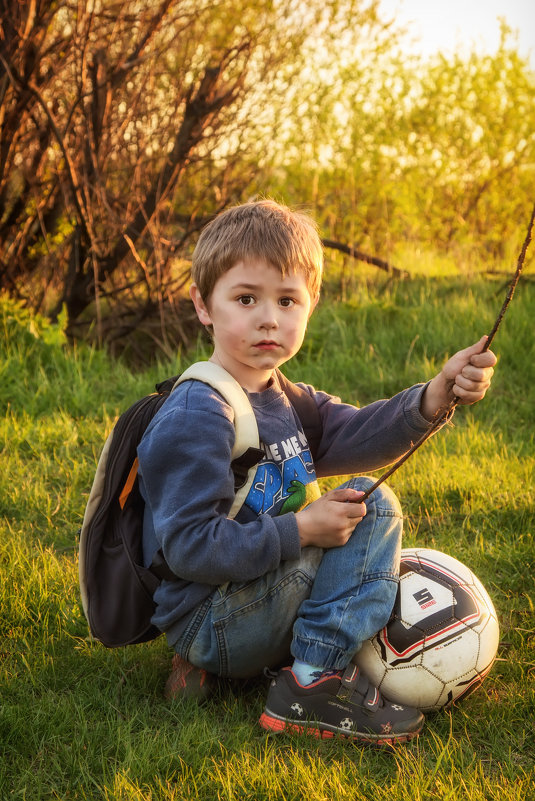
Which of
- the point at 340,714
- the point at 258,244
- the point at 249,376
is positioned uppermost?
the point at 258,244

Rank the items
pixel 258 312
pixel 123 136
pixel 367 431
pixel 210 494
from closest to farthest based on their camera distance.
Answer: pixel 210 494, pixel 258 312, pixel 367 431, pixel 123 136

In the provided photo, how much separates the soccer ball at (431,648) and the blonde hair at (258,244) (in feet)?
3.54

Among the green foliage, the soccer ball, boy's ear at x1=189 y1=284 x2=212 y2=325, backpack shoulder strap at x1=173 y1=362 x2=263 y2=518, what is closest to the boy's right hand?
backpack shoulder strap at x1=173 y1=362 x2=263 y2=518

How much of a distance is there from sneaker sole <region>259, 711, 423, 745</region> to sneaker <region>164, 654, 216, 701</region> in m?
0.28

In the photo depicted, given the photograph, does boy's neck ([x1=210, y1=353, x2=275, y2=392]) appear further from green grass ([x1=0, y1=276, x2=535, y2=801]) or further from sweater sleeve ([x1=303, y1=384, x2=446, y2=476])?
green grass ([x1=0, y1=276, x2=535, y2=801])

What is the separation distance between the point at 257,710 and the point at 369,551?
629mm

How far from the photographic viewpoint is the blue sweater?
224cm

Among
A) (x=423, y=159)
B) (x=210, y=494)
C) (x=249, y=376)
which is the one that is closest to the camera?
(x=210, y=494)

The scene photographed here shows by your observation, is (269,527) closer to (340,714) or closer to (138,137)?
(340,714)

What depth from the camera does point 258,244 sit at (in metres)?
2.45

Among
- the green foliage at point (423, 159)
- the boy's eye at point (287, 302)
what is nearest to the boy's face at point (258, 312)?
the boy's eye at point (287, 302)

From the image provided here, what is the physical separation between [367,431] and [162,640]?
106cm

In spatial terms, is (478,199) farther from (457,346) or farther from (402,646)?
(402,646)

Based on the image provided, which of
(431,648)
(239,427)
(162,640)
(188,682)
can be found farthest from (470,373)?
(162,640)
